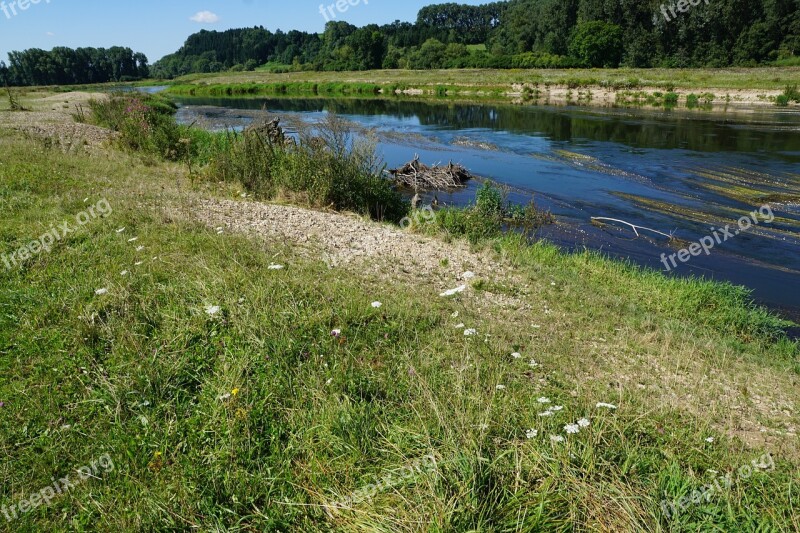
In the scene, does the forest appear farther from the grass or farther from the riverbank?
the grass

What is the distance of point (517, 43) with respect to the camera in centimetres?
11581

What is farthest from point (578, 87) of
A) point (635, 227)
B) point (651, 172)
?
point (635, 227)

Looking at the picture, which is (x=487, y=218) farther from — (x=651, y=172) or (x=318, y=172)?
(x=651, y=172)

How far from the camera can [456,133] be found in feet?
119

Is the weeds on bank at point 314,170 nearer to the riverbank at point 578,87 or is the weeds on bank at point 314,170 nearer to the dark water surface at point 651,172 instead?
the dark water surface at point 651,172

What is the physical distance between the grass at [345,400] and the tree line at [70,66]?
13137cm

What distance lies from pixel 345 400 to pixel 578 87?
64777mm

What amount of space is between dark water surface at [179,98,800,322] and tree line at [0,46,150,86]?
368 ft

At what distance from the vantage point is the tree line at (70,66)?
119 meters

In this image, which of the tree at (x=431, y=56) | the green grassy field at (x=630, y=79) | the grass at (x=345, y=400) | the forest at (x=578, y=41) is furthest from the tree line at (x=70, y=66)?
the grass at (x=345, y=400)

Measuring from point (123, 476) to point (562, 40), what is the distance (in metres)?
116

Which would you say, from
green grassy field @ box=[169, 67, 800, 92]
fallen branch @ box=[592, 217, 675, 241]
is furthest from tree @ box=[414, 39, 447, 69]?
fallen branch @ box=[592, 217, 675, 241]

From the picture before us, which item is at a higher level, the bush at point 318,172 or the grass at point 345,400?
the bush at point 318,172

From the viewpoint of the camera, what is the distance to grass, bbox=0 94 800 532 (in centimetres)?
366
